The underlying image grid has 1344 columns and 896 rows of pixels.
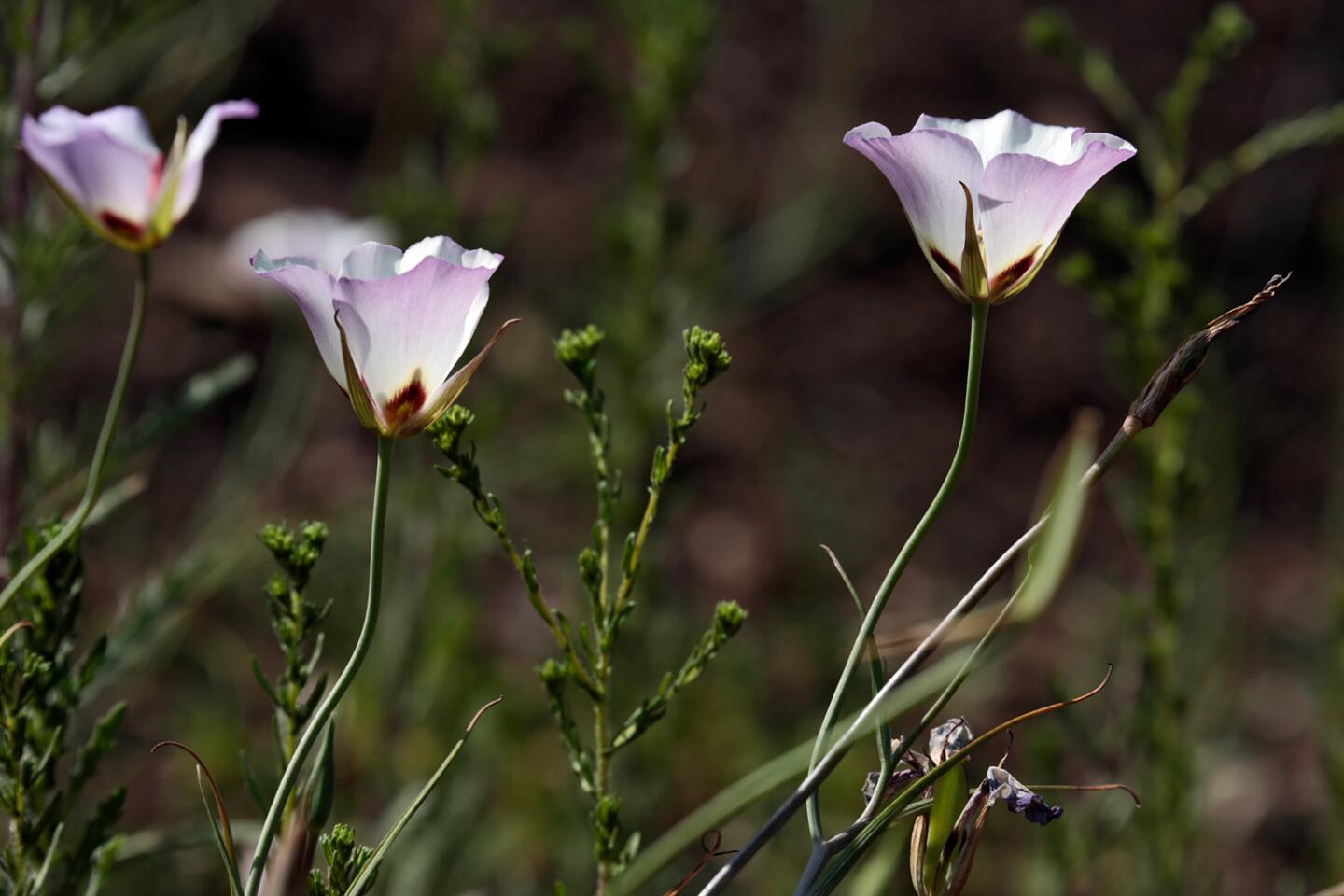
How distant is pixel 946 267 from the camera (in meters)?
0.52

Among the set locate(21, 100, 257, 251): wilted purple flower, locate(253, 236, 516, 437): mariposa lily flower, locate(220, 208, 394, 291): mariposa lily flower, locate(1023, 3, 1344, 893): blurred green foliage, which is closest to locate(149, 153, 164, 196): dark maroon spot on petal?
locate(21, 100, 257, 251): wilted purple flower

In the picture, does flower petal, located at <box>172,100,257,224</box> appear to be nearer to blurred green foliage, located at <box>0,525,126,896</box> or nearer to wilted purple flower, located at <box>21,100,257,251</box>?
wilted purple flower, located at <box>21,100,257,251</box>

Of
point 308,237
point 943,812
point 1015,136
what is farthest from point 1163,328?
point 308,237

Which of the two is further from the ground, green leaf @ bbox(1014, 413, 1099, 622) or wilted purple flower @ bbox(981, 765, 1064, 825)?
green leaf @ bbox(1014, 413, 1099, 622)

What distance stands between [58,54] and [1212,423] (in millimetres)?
1305

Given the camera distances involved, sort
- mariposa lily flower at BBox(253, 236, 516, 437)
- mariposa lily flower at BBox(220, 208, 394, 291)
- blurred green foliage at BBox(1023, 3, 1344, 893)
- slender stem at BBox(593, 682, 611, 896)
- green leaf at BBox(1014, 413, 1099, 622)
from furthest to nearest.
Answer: mariposa lily flower at BBox(220, 208, 394, 291)
blurred green foliage at BBox(1023, 3, 1344, 893)
slender stem at BBox(593, 682, 611, 896)
mariposa lily flower at BBox(253, 236, 516, 437)
green leaf at BBox(1014, 413, 1099, 622)

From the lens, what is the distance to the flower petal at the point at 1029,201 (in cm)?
47

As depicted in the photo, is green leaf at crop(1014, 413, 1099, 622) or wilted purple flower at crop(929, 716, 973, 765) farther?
wilted purple flower at crop(929, 716, 973, 765)

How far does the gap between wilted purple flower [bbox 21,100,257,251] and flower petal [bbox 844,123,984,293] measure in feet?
0.92

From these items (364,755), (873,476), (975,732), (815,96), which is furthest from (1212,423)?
(815,96)

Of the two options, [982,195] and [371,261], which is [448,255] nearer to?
[371,261]

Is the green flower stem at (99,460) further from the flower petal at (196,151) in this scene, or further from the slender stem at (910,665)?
the slender stem at (910,665)

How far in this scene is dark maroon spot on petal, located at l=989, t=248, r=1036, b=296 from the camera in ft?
1.65

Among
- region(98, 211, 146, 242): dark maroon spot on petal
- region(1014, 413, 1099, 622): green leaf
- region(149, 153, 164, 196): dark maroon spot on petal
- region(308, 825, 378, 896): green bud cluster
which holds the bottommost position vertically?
region(308, 825, 378, 896): green bud cluster
